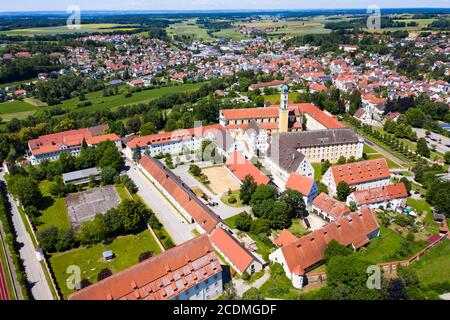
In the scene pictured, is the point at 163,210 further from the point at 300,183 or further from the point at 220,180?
the point at 300,183

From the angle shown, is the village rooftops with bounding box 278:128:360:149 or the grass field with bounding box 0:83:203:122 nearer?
the village rooftops with bounding box 278:128:360:149

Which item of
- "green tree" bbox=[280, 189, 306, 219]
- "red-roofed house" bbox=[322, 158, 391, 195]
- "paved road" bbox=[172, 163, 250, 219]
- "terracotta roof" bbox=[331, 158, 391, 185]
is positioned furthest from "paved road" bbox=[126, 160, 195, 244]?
"terracotta roof" bbox=[331, 158, 391, 185]

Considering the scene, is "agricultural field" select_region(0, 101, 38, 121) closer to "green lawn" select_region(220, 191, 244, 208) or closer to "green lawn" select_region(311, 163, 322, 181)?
"green lawn" select_region(220, 191, 244, 208)

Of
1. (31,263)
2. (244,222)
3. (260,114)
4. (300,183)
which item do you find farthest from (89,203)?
(260,114)

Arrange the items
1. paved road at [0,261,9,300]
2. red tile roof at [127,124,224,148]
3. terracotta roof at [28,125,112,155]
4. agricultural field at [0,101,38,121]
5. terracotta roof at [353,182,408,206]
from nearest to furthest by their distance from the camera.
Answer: paved road at [0,261,9,300], terracotta roof at [353,182,408,206], terracotta roof at [28,125,112,155], red tile roof at [127,124,224,148], agricultural field at [0,101,38,121]

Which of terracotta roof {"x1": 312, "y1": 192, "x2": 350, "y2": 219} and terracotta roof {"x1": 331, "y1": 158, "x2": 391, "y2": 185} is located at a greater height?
terracotta roof {"x1": 331, "y1": 158, "x2": 391, "y2": 185}

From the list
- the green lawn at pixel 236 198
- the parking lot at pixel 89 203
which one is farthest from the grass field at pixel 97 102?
the green lawn at pixel 236 198
